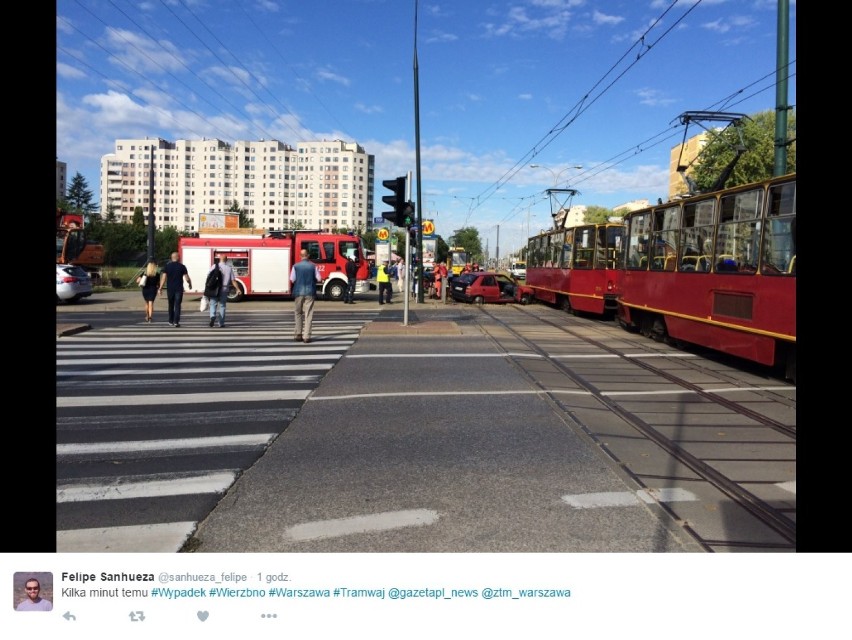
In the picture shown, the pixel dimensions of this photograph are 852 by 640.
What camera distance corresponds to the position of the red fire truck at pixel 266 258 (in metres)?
27.8

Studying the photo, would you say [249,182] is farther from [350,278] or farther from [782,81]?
[782,81]

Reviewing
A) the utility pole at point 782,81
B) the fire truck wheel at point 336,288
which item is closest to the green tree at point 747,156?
the utility pole at point 782,81

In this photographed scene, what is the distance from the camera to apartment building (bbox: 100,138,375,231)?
10675cm

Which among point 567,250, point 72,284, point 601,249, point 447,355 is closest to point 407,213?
point 447,355

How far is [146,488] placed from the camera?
15.8 feet

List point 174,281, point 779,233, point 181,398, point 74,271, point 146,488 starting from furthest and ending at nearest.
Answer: point 74,271 < point 174,281 < point 779,233 < point 181,398 < point 146,488

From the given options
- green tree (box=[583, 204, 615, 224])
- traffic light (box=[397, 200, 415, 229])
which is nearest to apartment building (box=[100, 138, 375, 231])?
green tree (box=[583, 204, 615, 224])

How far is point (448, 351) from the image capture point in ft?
41.8

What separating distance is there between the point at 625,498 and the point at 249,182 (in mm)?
126559

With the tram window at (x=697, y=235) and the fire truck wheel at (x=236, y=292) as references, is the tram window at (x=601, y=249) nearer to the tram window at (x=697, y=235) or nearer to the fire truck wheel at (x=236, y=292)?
the tram window at (x=697, y=235)
